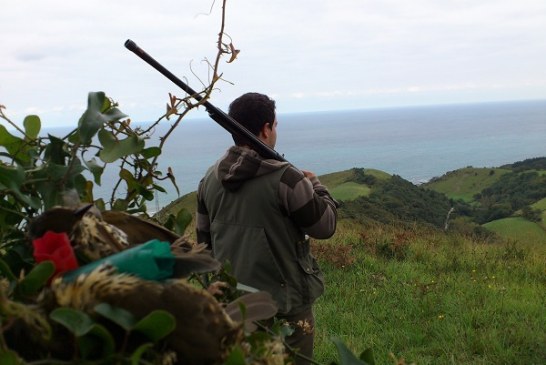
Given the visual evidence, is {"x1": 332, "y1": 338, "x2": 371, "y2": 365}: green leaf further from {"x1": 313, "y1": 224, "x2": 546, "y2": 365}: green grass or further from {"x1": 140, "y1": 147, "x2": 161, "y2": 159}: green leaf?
{"x1": 313, "y1": 224, "x2": 546, "y2": 365}: green grass

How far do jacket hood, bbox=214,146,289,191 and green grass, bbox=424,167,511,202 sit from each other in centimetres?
4618

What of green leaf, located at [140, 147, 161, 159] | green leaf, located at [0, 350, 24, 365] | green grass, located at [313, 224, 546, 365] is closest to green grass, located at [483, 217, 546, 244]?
green grass, located at [313, 224, 546, 365]

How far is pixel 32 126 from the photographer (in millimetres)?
1063

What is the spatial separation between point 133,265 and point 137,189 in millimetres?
469

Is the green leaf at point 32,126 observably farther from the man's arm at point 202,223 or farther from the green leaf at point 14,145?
the man's arm at point 202,223

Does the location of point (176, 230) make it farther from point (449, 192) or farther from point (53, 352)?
point (449, 192)

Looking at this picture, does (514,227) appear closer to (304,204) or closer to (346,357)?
(304,204)

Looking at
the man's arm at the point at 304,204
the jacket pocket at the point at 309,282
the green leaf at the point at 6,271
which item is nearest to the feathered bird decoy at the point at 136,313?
the green leaf at the point at 6,271

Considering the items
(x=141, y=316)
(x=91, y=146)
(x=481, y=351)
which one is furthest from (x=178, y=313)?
(x=481, y=351)

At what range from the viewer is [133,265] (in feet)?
2.28

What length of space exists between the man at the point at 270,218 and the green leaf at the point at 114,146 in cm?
176

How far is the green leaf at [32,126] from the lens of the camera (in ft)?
3.47

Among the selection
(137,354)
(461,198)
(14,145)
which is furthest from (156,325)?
(461,198)

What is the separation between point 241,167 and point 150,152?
1736 millimetres
